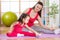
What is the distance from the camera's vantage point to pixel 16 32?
285cm

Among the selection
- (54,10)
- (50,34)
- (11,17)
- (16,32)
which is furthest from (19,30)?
(54,10)

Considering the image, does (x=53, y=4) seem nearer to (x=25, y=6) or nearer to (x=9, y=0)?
(x=25, y=6)

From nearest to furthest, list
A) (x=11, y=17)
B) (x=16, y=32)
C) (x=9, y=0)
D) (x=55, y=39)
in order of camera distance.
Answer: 1. (x=55, y=39)
2. (x=16, y=32)
3. (x=11, y=17)
4. (x=9, y=0)

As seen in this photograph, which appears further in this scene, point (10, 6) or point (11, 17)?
point (10, 6)

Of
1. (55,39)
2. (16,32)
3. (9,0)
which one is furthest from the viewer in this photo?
(9,0)

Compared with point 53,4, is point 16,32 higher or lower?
lower

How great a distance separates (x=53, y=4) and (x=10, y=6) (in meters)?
1.11

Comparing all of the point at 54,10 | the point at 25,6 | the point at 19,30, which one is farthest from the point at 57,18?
the point at 19,30

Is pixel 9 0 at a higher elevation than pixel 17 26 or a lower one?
higher

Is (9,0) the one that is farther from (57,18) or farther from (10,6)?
(57,18)

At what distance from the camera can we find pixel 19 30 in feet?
9.37

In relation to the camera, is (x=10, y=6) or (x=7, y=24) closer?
(x=7, y=24)

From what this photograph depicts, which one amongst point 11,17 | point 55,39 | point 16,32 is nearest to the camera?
point 55,39

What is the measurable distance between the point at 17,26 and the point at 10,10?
1.51m
